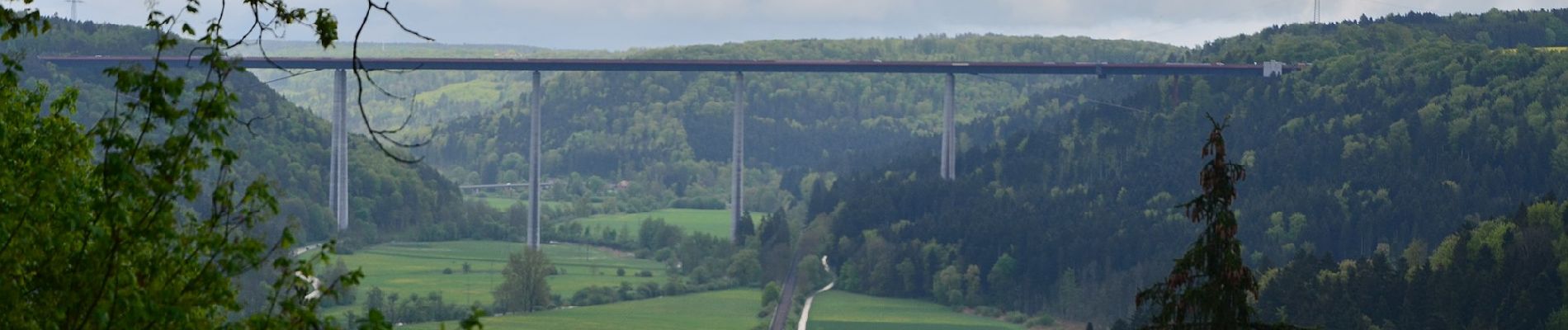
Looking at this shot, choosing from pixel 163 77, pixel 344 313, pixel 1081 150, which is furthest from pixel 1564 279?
pixel 163 77

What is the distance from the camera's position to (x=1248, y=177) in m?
132

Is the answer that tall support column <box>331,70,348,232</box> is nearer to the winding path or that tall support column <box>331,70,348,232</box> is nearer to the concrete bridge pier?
the concrete bridge pier

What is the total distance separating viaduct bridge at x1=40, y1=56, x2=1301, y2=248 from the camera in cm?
13588

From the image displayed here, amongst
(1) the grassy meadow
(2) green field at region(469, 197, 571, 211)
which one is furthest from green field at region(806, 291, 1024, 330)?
(2) green field at region(469, 197, 571, 211)

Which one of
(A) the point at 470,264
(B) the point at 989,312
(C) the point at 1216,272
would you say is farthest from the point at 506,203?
(C) the point at 1216,272

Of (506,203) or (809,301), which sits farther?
(506,203)

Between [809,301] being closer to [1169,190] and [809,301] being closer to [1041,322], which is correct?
[1041,322]

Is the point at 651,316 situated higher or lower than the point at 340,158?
lower

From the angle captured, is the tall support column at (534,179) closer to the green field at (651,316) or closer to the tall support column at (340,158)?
the tall support column at (340,158)

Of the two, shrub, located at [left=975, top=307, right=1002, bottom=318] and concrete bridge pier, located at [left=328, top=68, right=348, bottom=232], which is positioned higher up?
concrete bridge pier, located at [left=328, top=68, right=348, bottom=232]

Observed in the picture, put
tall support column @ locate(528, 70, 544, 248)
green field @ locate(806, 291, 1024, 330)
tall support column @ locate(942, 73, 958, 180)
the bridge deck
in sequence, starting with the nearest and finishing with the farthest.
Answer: green field @ locate(806, 291, 1024, 330), tall support column @ locate(528, 70, 544, 248), the bridge deck, tall support column @ locate(942, 73, 958, 180)

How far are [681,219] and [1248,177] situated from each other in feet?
146

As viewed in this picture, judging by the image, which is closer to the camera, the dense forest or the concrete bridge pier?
the dense forest

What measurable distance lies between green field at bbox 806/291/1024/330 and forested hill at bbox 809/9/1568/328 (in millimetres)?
2582
